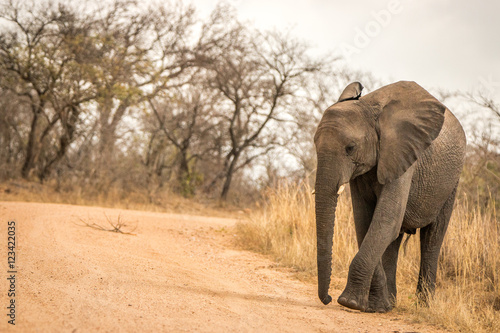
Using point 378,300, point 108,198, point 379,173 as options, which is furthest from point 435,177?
point 108,198

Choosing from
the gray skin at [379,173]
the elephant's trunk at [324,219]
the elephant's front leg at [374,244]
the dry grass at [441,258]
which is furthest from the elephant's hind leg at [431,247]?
the elephant's trunk at [324,219]

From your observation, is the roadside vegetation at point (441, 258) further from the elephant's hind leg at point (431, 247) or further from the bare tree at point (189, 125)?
the bare tree at point (189, 125)

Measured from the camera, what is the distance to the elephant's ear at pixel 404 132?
4551 millimetres

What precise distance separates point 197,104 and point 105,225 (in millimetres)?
13212

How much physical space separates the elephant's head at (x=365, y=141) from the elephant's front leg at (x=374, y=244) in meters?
0.15

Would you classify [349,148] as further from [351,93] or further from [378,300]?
[378,300]

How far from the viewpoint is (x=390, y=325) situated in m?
4.35

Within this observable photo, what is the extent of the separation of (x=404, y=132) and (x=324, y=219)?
1.10 meters

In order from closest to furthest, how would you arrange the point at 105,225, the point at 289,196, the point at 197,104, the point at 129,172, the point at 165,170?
1. the point at 105,225
2. the point at 289,196
3. the point at 129,172
4. the point at 197,104
5. the point at 165,170

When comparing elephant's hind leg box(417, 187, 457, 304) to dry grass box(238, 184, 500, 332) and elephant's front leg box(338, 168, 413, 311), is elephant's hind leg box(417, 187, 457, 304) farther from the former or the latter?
elephant's front leg box(338, 168, 413, 311)

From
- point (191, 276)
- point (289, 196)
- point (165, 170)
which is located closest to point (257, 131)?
point (165, 170)

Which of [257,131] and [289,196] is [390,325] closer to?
[289,196]

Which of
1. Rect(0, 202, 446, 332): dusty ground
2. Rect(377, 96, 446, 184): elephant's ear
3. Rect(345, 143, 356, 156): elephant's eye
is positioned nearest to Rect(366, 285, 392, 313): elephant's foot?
Rect(0, 202, 446, 332): dusty ground

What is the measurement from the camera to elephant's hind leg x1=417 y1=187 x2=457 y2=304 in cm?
552
